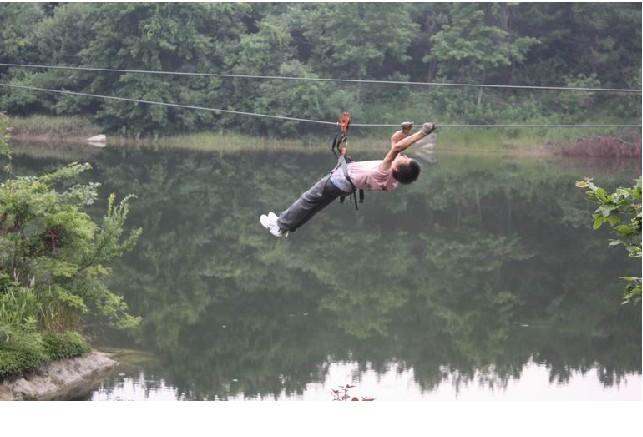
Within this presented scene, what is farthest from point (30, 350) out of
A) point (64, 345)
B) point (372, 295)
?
point (372, 295)

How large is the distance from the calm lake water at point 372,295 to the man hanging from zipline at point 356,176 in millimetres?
4968

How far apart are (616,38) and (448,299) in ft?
93.8

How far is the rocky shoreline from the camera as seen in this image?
1118 cm

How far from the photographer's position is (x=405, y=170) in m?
7.46

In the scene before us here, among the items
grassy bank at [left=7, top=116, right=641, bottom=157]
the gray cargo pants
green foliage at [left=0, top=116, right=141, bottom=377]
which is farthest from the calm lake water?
grassy bank at [left=7, top=116, right=641, bottom=157]

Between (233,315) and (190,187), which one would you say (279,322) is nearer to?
(233,315)

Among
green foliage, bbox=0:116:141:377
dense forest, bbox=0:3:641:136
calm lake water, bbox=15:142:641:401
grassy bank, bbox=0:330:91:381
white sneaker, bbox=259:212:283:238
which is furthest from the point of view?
dense forest, bbox=0:3:641:136

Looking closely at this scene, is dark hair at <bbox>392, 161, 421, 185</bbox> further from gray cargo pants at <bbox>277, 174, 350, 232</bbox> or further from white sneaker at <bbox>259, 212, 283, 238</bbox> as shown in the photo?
white sneaker at <bbox>259, 212, 283, 238</bbox>

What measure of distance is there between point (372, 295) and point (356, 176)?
11058 mm

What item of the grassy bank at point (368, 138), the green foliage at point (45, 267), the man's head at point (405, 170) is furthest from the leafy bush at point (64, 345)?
the grassy bank at point (368, 138)

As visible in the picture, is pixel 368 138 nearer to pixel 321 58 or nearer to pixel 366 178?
pixel 321 58

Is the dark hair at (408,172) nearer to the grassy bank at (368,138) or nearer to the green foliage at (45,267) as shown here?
the green foliage at (45,267)

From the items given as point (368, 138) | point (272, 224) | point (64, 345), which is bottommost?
point (64, 345)

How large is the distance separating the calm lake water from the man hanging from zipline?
4968 mm
